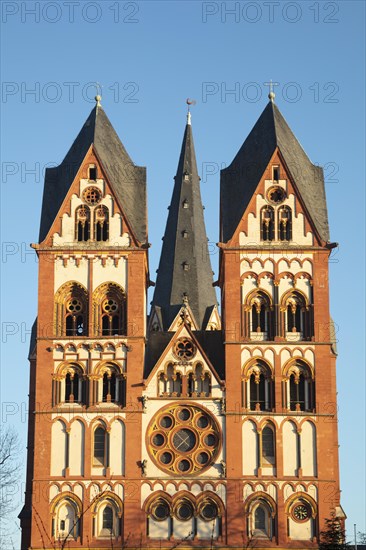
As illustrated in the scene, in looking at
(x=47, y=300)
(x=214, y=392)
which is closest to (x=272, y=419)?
(x=214, y=392)

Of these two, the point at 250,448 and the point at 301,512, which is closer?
the point at 301,512

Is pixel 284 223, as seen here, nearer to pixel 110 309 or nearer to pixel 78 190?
pixel 110 309

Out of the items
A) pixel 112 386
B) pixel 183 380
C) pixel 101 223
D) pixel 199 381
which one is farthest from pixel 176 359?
pixel 101 223

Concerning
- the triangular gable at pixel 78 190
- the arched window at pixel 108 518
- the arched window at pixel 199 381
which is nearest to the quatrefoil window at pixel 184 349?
the arched window at pixel 199 381

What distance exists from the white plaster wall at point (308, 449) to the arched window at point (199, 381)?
4764 millimetres

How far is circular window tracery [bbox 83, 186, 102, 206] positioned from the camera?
68312 mm

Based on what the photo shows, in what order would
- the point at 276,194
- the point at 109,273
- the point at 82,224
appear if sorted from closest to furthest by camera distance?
the point at 109,273 < the point at 82,224 < the point at 276,194

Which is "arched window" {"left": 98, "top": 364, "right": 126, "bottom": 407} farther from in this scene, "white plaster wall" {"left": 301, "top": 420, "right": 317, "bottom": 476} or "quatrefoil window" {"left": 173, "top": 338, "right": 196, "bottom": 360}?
"white plaster wall" {"left": 301, "top": 420, "right": 317, "bottom": 476}

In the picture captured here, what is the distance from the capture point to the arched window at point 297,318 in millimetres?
66312

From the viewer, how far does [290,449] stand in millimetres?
64375

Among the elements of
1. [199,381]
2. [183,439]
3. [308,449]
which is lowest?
[308,449]

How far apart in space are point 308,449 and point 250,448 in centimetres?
261

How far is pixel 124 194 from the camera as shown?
69.2 meters

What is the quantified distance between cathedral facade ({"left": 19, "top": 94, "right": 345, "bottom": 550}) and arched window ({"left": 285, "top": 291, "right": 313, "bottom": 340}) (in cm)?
7
